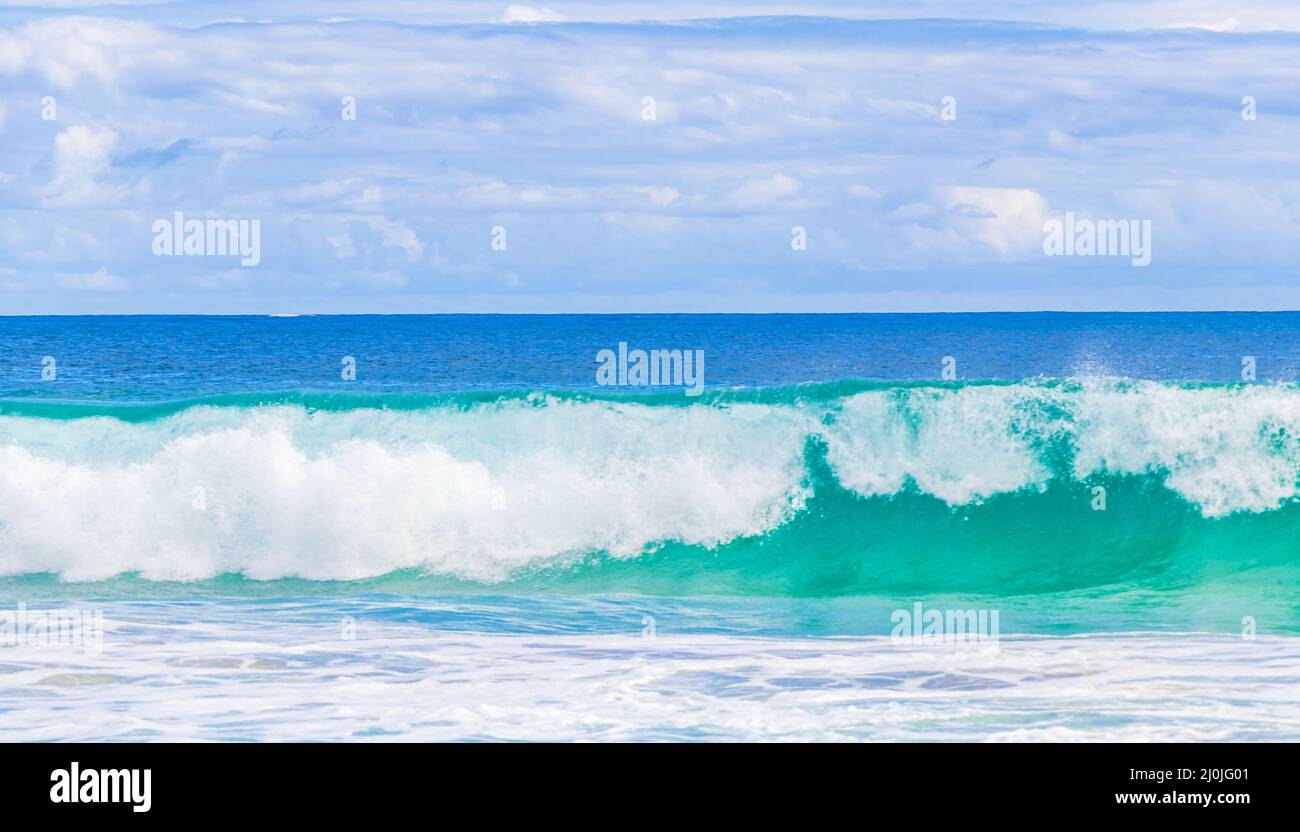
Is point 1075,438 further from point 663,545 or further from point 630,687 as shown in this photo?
point 630,687

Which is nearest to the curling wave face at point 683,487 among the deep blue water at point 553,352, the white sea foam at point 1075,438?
the white sea foam at point 1075,438

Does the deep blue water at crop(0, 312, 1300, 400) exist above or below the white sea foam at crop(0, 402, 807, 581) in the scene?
above

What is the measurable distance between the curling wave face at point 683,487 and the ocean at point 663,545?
4 cm

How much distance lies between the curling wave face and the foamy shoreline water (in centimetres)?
357

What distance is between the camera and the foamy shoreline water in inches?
316

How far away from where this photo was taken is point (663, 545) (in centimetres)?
1512

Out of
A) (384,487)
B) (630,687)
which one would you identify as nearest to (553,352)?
(384,487)

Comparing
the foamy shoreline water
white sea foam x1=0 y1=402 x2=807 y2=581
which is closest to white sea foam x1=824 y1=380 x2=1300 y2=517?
white sea foam x1=0 y1=402 x2=807 y2=581

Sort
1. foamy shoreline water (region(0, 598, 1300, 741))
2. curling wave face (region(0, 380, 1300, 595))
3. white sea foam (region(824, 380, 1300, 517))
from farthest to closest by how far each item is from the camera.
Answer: white sea foam (region(824, 380, 1300, 517)), curling wave face (region(0, 380, 1300, 595)), foamy shoreline water (region(0, 598, 1300, 741))

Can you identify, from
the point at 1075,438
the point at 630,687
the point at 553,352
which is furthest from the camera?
the point at 553,352

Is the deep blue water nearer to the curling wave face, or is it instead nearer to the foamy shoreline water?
the curling wave face

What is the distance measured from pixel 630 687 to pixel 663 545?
20.0 ft

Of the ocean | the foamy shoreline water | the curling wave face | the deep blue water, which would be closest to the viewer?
the foamy shoreline water
